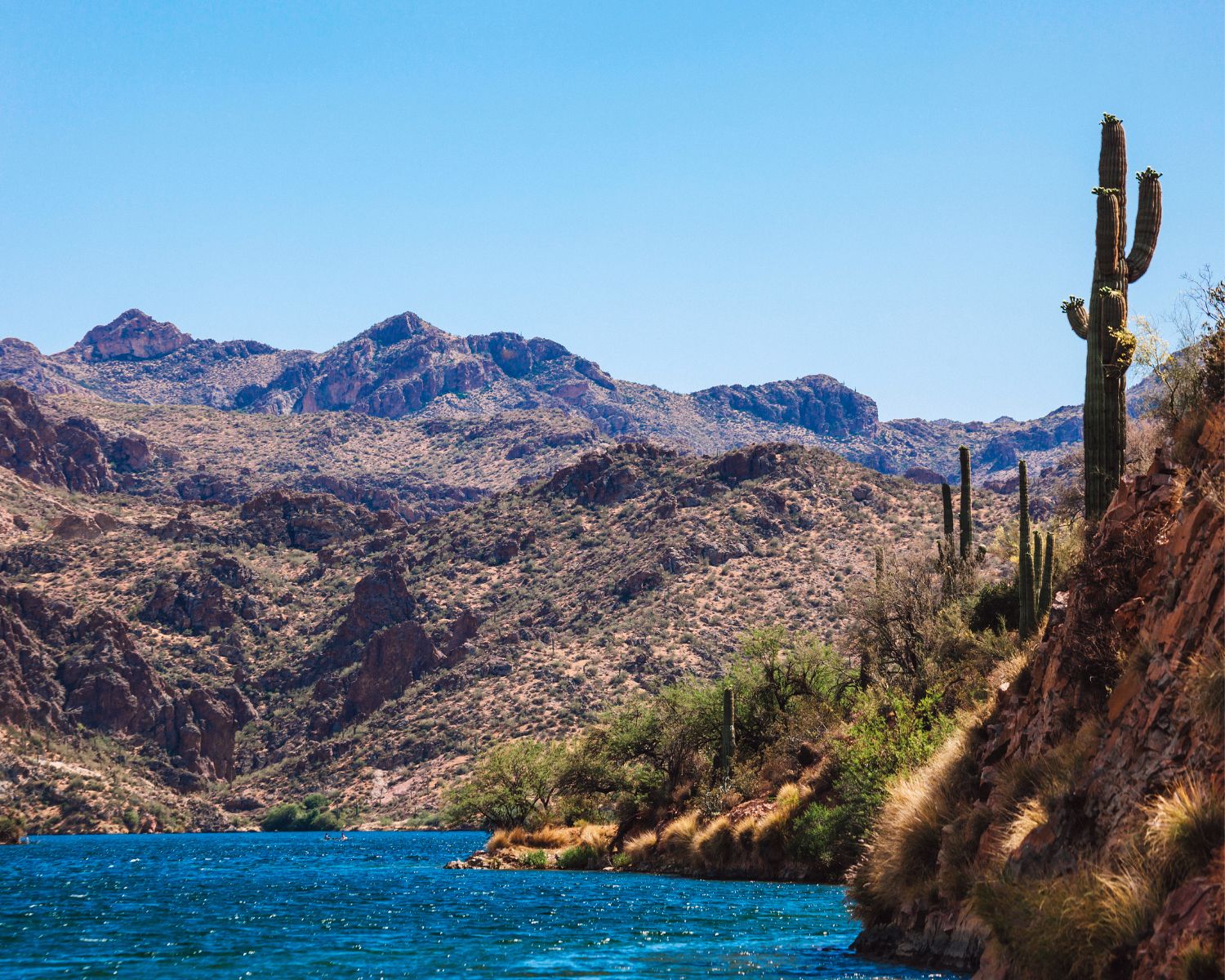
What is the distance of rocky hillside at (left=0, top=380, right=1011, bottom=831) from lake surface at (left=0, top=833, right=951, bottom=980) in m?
58.4

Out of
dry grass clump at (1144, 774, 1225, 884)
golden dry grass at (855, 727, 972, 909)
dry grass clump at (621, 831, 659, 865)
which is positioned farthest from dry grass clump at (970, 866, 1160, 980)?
dry grass clump at (621, 831, 659, 865)

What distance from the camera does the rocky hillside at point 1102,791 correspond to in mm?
9094

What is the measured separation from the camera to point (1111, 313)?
61.2ft

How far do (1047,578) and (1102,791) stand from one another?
1559 centimetres

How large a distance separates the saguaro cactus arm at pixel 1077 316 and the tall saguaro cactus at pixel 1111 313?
190 centimetres

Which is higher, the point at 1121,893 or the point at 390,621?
the point at 1121,893

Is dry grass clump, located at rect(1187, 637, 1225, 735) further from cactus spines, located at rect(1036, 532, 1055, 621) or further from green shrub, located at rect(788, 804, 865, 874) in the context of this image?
green shrub, located at rect(788, 804, 865, 874)

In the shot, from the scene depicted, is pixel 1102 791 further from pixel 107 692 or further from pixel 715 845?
pixel 107 692

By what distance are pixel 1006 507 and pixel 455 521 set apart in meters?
74.2

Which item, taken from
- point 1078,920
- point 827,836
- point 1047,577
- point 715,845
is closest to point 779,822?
point 827,836

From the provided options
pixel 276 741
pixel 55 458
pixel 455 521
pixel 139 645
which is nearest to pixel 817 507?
pixel 455 521

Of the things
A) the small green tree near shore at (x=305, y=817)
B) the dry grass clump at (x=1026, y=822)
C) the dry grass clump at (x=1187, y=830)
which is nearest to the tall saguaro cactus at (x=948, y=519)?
the dry grass clump at (x=1026, y=822)

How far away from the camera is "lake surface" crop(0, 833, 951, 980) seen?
64.5 ft

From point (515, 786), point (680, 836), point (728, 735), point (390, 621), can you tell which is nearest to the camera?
point (680, 836)
